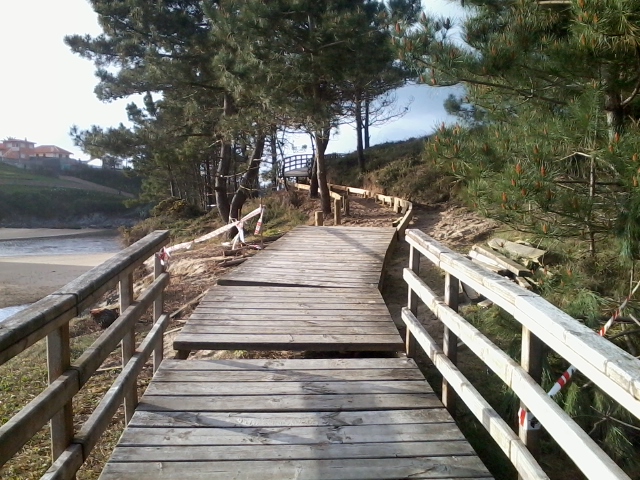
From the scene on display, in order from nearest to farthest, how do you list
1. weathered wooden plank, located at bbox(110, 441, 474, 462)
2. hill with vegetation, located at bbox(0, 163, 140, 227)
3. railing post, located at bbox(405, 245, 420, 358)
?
weathered wooden plank, located at bbox(110, 441, 474, 462), railing post, located at bbox(405, 245, 420, 358), hill with vegetation, located at bbox(0, 163, 140, 227)

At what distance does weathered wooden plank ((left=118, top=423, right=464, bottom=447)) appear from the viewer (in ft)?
8.92

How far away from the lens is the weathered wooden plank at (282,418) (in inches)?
114

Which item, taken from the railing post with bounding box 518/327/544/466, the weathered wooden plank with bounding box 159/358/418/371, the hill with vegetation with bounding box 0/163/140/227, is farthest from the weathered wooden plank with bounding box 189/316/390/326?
the hill with vegetation with bounding box 0/163/140/227

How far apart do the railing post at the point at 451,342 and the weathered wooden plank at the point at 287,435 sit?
484mm

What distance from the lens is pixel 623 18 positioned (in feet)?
11.6

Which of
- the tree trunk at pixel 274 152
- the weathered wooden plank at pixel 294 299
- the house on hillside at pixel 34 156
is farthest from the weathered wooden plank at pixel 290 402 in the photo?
the house on hillside at pixel 34 156

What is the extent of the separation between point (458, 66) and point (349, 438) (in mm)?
3459

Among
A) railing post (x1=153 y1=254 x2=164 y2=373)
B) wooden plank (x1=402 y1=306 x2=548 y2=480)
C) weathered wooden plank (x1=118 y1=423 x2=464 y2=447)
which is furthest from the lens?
railing post (x1=153 y1=254 x2=164 y2=373)

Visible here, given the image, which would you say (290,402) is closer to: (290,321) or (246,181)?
(290,321)

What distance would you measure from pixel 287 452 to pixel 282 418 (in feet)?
1.18

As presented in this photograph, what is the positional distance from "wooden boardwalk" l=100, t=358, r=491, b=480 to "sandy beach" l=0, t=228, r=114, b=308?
15.4 meters

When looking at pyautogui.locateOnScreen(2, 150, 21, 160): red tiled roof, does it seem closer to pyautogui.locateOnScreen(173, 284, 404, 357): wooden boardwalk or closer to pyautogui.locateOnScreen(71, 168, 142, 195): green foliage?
pyautogui.locateOnScreen(71, 168, 142, 195): green foliage

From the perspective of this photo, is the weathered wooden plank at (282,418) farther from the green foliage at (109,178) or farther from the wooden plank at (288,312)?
the green foliage at (109,178)

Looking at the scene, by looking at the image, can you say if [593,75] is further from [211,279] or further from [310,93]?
[310,93]
